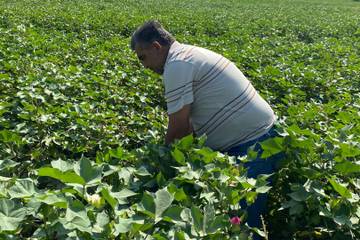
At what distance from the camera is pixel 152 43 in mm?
2723

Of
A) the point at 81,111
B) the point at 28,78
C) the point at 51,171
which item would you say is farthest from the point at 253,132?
the point at 28,78

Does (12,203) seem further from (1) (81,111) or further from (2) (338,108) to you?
(2) (338,108)

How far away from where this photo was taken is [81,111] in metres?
3.18

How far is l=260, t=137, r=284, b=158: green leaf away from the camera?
2.29 metres

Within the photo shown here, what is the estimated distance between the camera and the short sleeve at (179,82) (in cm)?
259

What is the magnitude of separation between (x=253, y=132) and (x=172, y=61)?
0.68 metres

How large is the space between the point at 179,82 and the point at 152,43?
1.09 ft

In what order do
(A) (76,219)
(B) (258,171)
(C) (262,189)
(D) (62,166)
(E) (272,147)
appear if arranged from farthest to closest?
(B) (258,171)
(E) (272,147)
(C) (262,189)
(D) (62,166)
(A) (76,219)

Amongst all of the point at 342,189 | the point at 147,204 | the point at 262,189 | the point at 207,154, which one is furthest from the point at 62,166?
the point at 342,189

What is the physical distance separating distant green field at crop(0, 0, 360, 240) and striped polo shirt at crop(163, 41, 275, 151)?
22cm

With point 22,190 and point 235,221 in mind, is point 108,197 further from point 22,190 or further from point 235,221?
point 235,221

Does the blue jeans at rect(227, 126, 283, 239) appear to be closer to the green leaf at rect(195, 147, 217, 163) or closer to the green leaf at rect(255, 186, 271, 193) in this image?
the green leaf at rect(195, 147, 217, 163)

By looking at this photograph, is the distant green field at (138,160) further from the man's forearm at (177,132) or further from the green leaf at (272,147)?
the man's forearm at (177,132)

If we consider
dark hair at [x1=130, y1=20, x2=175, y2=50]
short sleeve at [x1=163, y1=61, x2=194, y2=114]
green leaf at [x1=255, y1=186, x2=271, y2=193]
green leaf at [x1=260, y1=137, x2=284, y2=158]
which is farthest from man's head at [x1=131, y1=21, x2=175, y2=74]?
green leaf at [x1=255, y1=186, x2=271, y2=193]
